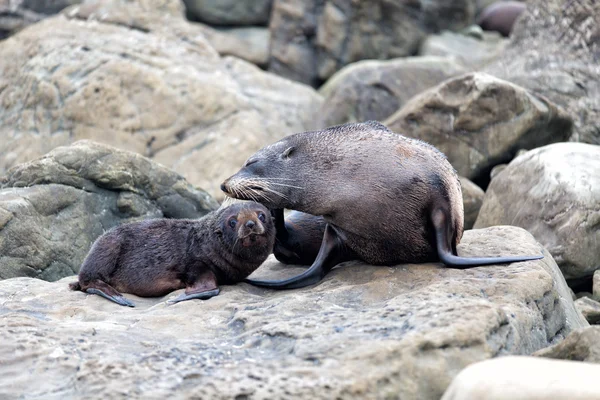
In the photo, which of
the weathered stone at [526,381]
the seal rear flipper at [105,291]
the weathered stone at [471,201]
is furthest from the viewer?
the weathered stone at [471,201]

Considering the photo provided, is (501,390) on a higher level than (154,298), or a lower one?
higher

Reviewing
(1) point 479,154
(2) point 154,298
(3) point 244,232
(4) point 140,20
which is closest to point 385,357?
(3) point 244,232

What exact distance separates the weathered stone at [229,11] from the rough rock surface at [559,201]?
1143 cm

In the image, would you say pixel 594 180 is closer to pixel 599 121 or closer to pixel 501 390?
pixel 599 121

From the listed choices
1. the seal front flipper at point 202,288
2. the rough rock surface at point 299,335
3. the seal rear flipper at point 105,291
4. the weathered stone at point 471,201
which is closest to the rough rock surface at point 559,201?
A: the weathered stone at point 471,201

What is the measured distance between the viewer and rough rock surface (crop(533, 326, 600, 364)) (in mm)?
4762

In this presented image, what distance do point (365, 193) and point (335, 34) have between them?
1146cm

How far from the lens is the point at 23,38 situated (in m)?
14.0

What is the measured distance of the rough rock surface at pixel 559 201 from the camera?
8.05 m

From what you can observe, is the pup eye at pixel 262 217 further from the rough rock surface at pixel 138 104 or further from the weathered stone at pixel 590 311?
the rough rock surface at pixel 138 104

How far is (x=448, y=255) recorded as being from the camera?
6.35 m

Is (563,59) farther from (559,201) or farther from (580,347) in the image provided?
(580,347)

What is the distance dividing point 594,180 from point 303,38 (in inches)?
414

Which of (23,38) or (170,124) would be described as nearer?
(170,124)
